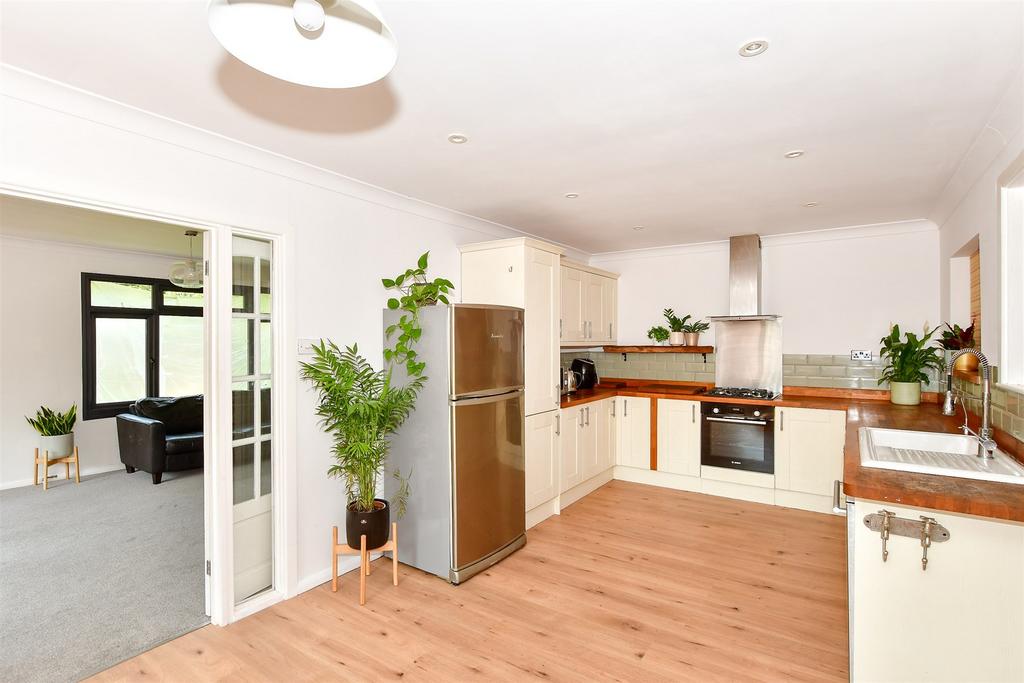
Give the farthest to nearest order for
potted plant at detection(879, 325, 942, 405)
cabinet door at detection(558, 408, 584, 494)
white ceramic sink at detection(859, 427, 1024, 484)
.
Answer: cabinet door at detection(558, 408, 584, 494)
potted plant at detection(879, 325, 942, 405)
white ceramic sink at detection(859, 427, 1024, 484)

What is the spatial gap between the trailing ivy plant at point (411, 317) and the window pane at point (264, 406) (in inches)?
29.4

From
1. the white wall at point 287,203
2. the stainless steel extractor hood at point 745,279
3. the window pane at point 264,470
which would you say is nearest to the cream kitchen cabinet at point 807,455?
the stainless steel extractor hood at point 745,279

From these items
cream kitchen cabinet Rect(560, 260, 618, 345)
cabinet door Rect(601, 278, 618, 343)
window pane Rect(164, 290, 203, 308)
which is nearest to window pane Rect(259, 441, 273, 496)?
cream kitchen cabinet Rect(560, 260, 618, 345)

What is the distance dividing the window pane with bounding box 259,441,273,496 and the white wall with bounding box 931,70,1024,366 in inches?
145

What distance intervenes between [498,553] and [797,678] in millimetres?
1721

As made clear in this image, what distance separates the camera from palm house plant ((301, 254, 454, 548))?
9.17 ft

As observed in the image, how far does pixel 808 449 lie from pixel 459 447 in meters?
3.03

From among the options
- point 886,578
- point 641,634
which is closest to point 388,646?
point 641,634

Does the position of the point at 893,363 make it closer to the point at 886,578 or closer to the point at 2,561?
the point at 886,578

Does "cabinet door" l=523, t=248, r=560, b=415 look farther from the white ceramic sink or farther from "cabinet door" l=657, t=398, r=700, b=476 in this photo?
the white ceramic sink

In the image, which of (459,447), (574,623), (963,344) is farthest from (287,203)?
(963,344)

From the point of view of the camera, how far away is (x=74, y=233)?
4.84m

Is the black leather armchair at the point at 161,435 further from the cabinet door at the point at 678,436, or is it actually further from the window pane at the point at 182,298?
the cabinet door at the point at 678,436

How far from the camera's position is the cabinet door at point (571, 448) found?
4.22m
